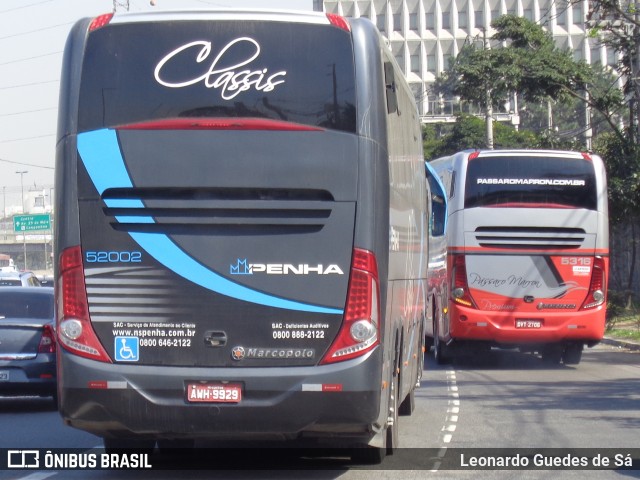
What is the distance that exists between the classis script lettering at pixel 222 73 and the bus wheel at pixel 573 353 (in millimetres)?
14399

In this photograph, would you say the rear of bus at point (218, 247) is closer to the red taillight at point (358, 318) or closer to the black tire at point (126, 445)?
the red taillight at point (358, 318)

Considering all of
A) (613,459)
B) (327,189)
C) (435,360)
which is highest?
(327,189)

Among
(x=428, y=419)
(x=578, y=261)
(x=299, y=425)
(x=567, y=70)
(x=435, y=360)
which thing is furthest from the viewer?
(x=567, y=70)

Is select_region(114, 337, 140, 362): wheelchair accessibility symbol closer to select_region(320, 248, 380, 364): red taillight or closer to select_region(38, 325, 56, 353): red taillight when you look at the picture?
select_region(320, 248, 380, 364): red taillight

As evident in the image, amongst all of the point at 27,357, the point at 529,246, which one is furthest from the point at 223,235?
the point at 529,246

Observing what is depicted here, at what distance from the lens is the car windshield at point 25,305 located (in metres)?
15.1

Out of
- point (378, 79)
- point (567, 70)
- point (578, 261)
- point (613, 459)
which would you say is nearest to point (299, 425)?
point (378, 79)

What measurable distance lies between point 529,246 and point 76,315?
1322cm

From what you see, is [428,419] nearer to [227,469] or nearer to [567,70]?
[227,469]

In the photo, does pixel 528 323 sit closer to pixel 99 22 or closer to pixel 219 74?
pixel 219 74

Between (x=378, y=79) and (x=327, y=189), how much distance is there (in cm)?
99

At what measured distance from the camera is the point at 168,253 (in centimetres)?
839

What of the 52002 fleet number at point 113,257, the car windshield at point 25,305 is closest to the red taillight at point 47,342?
the car windshield at point 25,305

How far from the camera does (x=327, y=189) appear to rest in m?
8.39
